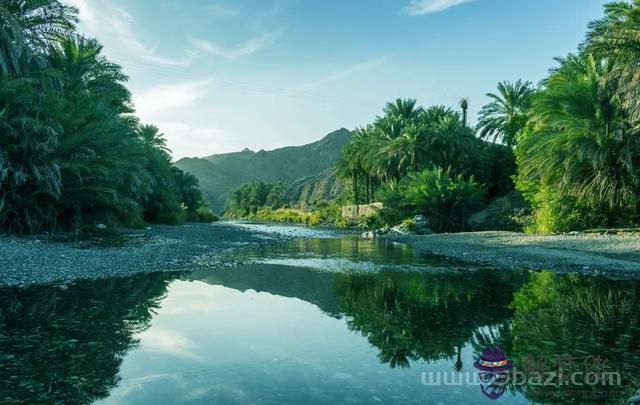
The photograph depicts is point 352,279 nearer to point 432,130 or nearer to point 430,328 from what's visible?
point 430,328

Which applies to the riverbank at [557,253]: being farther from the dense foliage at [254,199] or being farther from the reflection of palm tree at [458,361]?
the dense foliage at [254,199]

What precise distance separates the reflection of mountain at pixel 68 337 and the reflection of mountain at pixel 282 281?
1780 millimetres

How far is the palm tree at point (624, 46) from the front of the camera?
16531 millimetres

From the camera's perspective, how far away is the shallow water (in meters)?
3.79

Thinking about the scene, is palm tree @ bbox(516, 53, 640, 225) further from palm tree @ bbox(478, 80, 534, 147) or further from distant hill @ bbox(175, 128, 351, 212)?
distant hill @ bbox(175, 128, 351, 212)

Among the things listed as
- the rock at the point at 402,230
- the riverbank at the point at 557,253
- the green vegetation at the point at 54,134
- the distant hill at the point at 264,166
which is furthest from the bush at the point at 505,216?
the distant hill at the point at 264,166

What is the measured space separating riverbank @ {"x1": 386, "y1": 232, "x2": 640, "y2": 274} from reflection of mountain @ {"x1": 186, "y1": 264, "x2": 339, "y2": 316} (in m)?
5.49

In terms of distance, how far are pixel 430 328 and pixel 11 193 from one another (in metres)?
15.1

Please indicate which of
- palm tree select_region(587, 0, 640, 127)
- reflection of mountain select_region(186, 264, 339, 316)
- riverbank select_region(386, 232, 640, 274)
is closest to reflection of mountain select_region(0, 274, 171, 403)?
reflection of mountain select_region(186, 264, 339, 316)

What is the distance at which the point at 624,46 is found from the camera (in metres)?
16.9

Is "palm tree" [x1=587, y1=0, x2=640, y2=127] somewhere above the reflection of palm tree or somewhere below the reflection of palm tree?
above

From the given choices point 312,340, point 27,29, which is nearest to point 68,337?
point 312,340

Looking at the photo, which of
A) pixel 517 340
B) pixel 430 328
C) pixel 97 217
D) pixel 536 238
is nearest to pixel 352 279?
pixel 430 328

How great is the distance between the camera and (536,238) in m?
18.6
